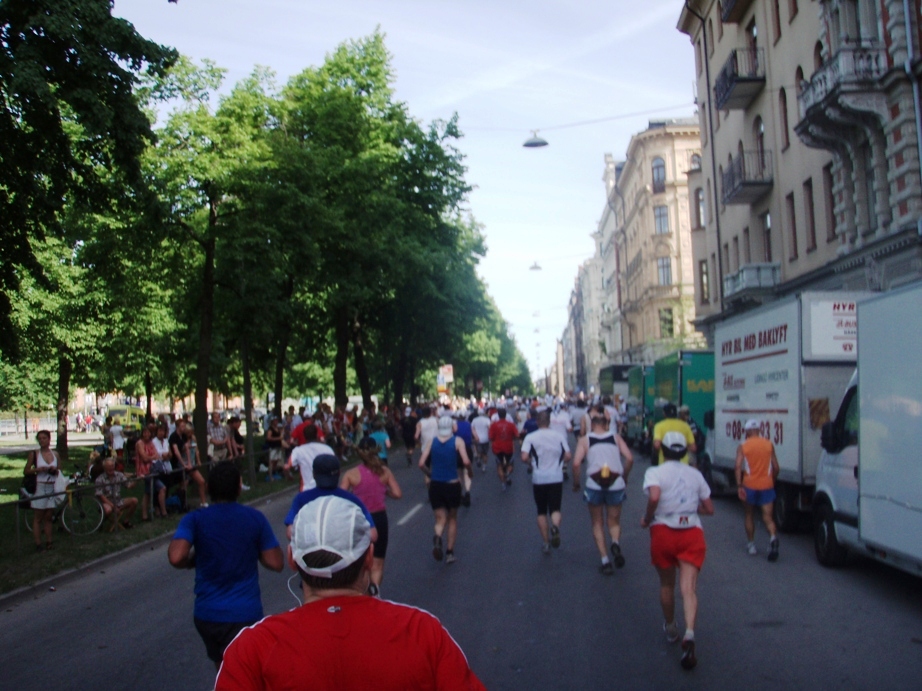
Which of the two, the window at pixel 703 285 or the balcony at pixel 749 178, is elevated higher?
the balcony at pixel 749 178

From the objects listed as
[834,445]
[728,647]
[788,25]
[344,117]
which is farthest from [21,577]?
[788,25]

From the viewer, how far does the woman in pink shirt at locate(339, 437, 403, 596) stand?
8680 mm

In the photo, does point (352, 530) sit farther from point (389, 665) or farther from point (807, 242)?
point (807, 242)

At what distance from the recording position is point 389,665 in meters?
2.57

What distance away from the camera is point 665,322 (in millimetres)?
67750

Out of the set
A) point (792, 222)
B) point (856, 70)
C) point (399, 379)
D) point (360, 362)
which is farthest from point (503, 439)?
point (399, 379)

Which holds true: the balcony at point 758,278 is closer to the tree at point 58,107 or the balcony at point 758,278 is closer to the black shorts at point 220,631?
the tree at point 58,107

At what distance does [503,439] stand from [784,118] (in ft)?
54.3

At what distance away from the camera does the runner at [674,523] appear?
731 centimetres

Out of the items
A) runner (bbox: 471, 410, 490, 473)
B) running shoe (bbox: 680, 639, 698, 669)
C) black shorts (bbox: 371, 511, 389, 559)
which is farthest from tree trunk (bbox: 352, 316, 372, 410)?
running shoe (bbox: 680, 639, 698, 669)

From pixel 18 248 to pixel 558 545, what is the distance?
334 inches

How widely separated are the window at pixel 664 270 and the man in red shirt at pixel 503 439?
166 ft

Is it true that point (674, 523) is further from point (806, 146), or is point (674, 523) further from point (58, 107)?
point (806, 146)

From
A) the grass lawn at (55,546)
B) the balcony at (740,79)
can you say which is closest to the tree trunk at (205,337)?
the grass lawn at (55,546)
